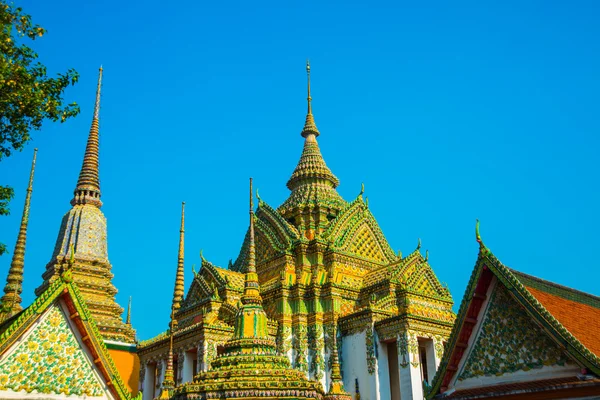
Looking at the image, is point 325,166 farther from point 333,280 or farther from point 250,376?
point 250,376

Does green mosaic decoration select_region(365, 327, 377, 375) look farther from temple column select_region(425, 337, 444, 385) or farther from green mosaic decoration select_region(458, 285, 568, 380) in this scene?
green mosaic decoration select_region(458, 285, 568, 380)

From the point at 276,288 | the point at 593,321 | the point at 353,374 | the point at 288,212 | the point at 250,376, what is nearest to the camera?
the point at 250,376

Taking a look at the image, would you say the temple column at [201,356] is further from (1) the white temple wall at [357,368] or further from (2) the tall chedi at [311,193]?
(2) the tall chedi at [311,193]

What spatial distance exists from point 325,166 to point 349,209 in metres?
5.06

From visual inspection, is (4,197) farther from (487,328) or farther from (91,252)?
(91,252)

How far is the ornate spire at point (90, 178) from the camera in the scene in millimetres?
34250

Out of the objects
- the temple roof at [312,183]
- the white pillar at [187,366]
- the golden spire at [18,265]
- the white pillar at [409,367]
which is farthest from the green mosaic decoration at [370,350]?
the golden spire at [18,265]

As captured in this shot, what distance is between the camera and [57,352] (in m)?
11.0

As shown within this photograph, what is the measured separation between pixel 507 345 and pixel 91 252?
83.7 feet

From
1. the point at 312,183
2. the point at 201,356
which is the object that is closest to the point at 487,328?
the point at 201,356

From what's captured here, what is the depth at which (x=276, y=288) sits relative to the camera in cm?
2784

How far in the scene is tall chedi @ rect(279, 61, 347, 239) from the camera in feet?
105

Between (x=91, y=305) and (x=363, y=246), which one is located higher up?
(x=363, y=246)

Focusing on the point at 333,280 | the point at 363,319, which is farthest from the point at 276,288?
the point at 363,319
